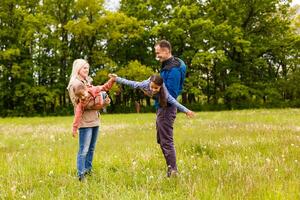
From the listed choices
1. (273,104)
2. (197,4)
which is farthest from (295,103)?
(197,4)

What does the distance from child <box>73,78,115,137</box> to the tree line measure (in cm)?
3752

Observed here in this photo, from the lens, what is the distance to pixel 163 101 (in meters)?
6.87

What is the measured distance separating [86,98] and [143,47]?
155 ft

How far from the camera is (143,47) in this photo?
177 ft

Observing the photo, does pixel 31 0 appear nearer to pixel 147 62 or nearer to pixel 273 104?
pixel 147 62

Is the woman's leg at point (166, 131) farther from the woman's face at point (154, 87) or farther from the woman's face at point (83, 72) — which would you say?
the woman's face at point (83, 72)

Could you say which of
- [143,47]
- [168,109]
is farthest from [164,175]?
[143,47]

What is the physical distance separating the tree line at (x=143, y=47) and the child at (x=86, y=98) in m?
37.5

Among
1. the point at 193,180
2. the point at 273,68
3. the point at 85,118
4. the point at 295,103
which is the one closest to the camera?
the point at 193,180

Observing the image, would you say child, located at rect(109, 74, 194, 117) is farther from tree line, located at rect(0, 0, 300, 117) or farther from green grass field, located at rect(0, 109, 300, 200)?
tree line, located at rect(0, 0, 300, 117)

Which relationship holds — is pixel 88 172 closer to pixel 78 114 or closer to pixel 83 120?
pixel 83 120

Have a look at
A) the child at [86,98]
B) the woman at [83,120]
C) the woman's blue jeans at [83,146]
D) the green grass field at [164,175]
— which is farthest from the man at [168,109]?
the woman's blue jeans at [83,146]

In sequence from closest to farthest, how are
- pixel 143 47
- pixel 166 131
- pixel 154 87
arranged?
pixel 154 87 → pixel 166 131 → pixel 143 47

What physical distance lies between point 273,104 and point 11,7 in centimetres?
3178
